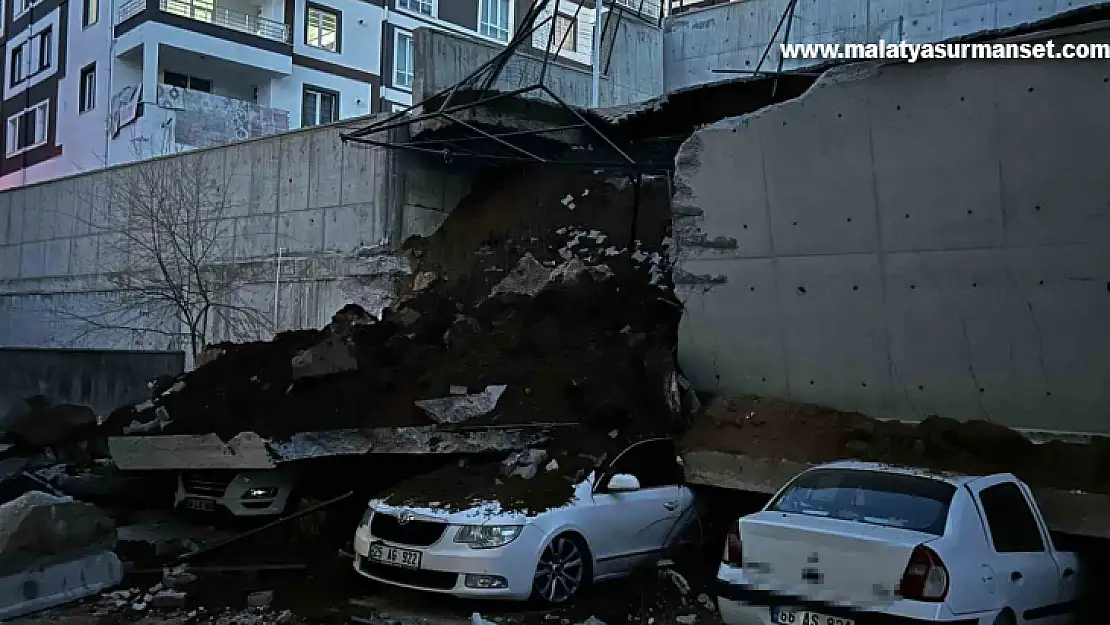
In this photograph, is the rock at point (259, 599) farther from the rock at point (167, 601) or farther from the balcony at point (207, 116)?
the balcony at point (207, 116)

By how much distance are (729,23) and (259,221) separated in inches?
420

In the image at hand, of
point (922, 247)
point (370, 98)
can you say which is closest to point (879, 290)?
point (922, 247)

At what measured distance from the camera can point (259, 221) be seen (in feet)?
60.7

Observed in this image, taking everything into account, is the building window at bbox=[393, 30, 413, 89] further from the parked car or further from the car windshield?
the car windshield

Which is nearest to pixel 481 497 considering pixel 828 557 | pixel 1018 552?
pixel 828 557

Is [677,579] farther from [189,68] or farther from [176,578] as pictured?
[189,68]

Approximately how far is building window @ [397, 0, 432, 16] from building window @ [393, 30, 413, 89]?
100cm

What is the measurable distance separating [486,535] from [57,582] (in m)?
3.51

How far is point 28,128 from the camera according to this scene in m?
38.2

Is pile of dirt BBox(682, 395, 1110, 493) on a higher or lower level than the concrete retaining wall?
lower

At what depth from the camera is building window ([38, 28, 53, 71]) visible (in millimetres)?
36959

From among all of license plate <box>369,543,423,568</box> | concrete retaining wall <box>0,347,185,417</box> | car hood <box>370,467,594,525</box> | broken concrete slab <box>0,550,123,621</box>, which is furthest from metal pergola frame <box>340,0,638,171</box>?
broken concrete slab <box>0,550,123,621</box>

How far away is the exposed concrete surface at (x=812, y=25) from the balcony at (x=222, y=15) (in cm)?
1699

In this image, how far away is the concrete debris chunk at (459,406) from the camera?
9.84 metres
